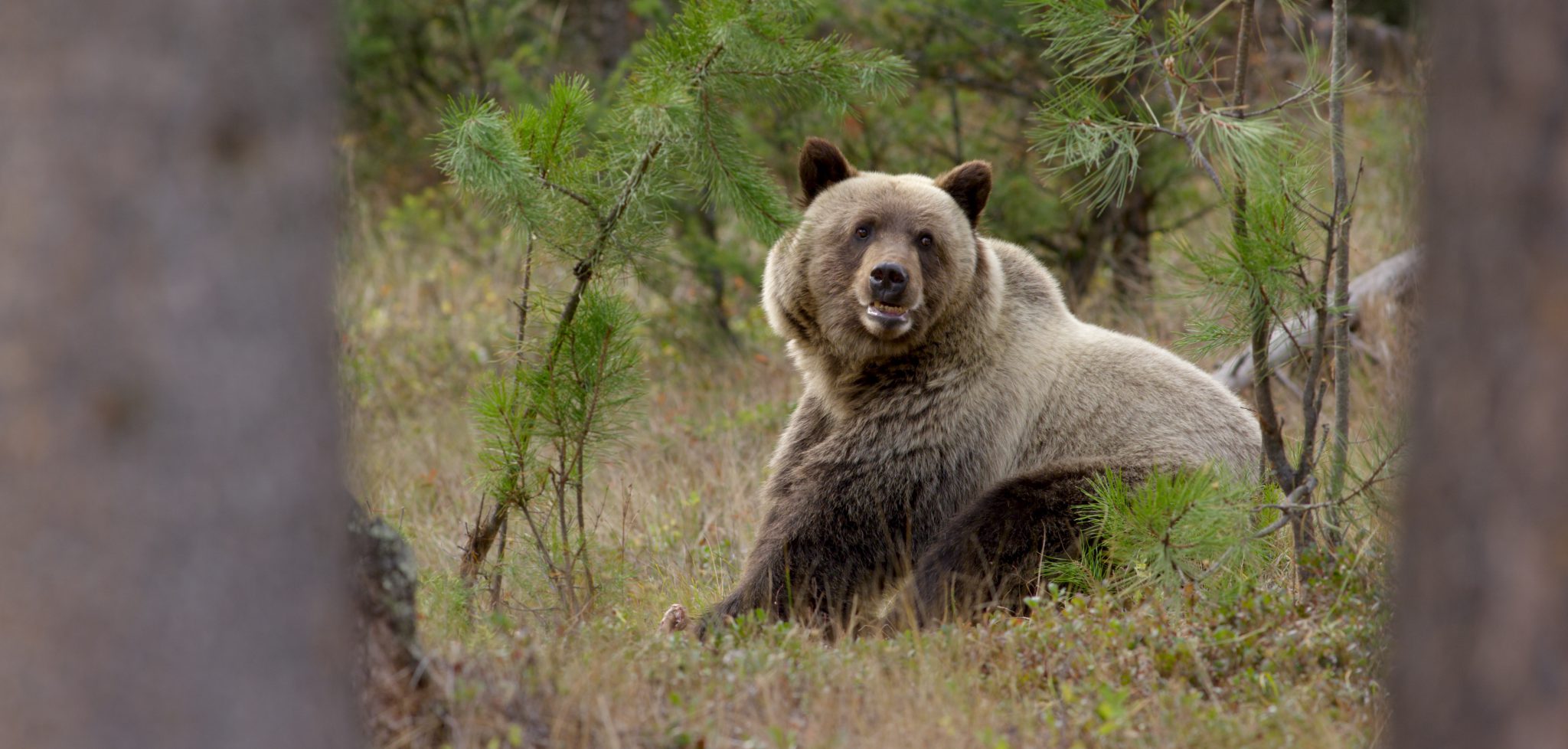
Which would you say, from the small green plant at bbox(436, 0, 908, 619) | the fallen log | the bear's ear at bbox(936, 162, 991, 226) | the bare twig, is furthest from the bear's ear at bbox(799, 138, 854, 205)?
the fallen log

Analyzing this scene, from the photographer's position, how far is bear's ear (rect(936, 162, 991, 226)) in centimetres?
560

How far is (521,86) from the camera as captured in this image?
9289mm

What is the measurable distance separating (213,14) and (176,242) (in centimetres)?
31

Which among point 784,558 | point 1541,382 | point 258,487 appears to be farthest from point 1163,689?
point 258,487

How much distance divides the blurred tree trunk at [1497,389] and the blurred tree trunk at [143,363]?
1641 mm

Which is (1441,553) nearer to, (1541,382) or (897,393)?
(1541,382)

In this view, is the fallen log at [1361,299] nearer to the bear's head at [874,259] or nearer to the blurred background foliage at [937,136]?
the blurred background foliage at [937,136]

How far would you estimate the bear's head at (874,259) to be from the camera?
5.21 m

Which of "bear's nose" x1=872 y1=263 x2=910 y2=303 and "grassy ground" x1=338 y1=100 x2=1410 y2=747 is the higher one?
"bear's nose" x1=872 y1=263 x2=910 y2=303

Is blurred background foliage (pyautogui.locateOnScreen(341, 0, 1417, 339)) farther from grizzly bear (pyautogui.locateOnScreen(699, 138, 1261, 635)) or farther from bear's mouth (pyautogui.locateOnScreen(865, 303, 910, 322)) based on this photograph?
bear's mouth (pyautogui.locateOnScreen(865, 303, 910, 322))

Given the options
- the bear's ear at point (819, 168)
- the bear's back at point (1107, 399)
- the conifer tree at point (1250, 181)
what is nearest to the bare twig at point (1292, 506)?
the conifer tree at point (1250, 181)

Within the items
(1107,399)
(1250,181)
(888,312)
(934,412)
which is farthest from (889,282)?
(1250,181)

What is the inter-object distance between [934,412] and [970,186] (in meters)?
1.11

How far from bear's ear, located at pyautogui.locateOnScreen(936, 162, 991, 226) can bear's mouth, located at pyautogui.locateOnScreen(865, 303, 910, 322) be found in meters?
0.72
